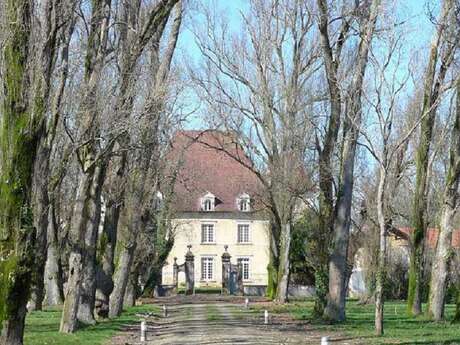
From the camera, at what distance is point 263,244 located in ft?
272

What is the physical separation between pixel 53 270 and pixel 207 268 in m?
42.4

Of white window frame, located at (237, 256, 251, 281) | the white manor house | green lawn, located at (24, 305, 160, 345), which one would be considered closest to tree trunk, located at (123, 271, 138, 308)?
green lawn, located at (24, 305, 160, 345)

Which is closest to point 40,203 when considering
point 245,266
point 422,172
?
point 422,172

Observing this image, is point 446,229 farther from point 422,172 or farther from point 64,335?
point 64,335

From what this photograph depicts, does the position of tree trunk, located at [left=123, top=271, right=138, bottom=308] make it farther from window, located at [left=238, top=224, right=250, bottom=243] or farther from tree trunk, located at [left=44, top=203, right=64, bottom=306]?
window, located at [left=238, top=224, right=250, bottom=243]

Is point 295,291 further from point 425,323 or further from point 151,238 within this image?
point 425,323

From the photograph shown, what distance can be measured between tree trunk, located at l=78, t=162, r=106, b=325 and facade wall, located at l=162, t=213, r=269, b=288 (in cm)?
5324

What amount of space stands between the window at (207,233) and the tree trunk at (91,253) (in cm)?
5379

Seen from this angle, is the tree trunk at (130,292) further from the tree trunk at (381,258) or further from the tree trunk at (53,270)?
the tree trunk at (381,258)

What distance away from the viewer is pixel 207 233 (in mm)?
82500

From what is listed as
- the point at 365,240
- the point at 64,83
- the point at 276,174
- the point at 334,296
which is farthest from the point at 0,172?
the point at 365,240

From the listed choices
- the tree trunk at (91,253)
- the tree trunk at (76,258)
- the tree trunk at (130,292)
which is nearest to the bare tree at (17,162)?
the tree trunk at (76,258)

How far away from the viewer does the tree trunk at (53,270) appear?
3812 cm

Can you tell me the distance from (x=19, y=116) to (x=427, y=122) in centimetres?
1927
